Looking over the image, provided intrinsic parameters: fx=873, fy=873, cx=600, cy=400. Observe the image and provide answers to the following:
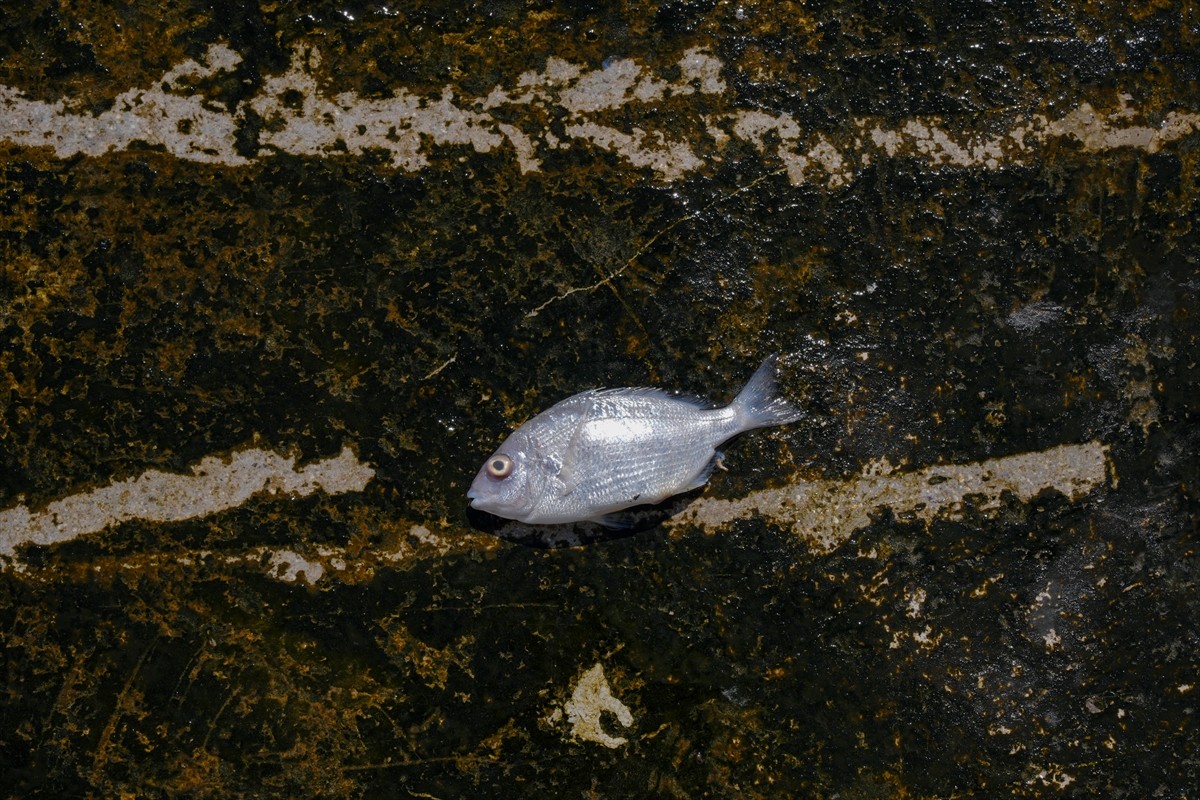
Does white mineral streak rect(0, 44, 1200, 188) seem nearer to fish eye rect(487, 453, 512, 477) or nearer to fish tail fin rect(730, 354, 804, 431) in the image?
fish tail fin rect(730, 354, 804, 431)

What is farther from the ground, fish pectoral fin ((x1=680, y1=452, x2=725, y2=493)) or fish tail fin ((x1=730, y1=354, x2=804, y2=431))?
fish tail fin ((x1=730, y1=354, x2=804, y2=431))

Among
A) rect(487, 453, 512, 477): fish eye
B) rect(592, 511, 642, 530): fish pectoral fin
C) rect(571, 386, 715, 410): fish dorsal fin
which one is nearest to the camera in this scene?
rect(487, 453, 512, 477): fish eye

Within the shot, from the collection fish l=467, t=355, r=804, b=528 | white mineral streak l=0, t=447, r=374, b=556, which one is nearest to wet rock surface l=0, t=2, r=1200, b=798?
white mineral streak l=0, t=447, r=374, b=556

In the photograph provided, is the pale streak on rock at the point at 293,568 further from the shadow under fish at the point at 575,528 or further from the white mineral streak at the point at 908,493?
the white mineral streak at the point at 908,493

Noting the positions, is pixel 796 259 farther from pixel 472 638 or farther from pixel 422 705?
pixel 422 705

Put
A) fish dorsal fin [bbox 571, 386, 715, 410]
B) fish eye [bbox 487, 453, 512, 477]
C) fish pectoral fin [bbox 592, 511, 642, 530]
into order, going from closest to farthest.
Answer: fish eye [bbox 487, 453, 512, 477] → fish dorsal fin [bbox 571, 386, 715, 410] → fish pectoral fin [bbox 592, 511, 642, 530]

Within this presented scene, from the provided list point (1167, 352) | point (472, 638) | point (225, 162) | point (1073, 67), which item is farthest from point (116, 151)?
point (1167, 352)

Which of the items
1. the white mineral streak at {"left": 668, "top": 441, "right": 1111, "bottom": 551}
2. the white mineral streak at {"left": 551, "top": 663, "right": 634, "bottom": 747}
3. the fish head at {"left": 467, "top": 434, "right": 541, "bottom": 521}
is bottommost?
the white mineral streak at {"left": 551, "top": 663, "right": 634, "bottom": 747}
